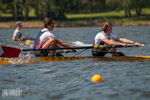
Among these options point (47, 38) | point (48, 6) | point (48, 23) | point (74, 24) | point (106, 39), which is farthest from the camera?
point (48, 6)

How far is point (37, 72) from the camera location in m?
13.2

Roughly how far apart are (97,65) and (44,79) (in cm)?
332

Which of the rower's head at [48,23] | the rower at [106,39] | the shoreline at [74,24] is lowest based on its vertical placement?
the shoreline at [74,24]

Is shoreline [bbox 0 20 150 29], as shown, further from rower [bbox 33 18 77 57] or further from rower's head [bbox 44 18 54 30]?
rower's head [bbox 44 18 54 30]

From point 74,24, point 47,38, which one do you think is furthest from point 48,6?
point 47,38

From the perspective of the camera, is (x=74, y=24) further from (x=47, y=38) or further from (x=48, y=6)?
(x=47, y=38)

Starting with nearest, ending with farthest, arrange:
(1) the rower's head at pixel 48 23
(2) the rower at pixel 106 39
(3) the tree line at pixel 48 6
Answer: (1) the rower's head at pixel 48 23, (2) the rower at pixel 106 39, (3) the tree line at pixel 48 6

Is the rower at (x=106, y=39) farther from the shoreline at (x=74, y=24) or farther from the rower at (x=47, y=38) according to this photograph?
the shoreline at (x=74, y=24)

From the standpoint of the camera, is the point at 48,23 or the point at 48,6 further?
the point at 48,6

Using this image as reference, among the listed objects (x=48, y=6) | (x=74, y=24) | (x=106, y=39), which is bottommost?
(x=74, y=24)

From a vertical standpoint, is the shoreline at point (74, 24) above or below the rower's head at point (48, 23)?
below

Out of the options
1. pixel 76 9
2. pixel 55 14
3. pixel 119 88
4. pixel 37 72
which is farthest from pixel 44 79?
pixel 76 9

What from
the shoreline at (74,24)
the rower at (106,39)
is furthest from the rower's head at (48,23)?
the shoreline at (74,24)

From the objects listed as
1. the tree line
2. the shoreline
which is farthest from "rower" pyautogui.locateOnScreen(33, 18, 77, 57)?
the tree line
